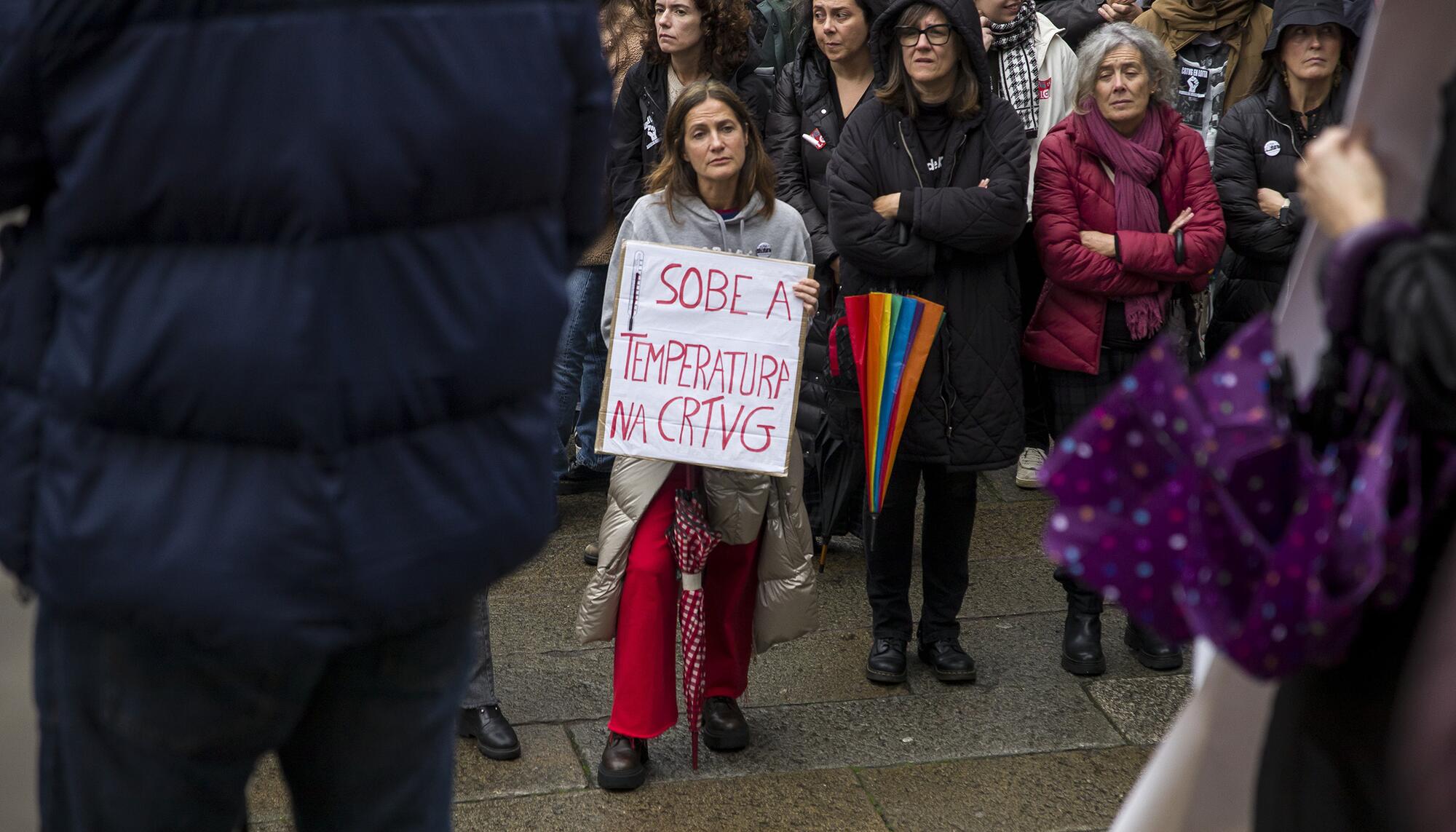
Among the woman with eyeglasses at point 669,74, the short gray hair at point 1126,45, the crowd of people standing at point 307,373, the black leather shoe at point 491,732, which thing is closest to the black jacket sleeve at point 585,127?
the crowd of people standing at point 307,373

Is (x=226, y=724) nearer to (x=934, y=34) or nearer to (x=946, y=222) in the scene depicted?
(x=946, y=222)

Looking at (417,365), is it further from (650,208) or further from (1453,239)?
(650,208)

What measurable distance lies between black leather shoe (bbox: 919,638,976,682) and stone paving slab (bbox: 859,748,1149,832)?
54cm

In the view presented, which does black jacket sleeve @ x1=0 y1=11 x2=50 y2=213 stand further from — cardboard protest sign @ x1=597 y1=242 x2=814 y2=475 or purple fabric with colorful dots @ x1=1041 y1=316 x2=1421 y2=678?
cardboard protest sign @ x1=597 y1=242 x2=814 y2=475

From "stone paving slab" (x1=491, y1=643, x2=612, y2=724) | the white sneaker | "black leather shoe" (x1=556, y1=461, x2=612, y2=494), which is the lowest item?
"black leather shoe" (x1=556, y1=461, x2=612, y2=494)

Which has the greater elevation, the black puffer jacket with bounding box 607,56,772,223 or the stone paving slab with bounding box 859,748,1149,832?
the black puffer jacket with bounding box 607,56,772,223

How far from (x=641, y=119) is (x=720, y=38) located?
46 cm

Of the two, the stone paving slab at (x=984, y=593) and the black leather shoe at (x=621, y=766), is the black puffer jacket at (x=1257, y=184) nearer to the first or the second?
the stone paving slab at (x=984, y=593)

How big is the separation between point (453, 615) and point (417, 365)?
368 millimetres

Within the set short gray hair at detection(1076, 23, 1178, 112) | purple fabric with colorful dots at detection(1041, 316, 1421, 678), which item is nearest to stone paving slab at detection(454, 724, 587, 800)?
purple fabric with colorful dots at detection(1041, 316, 1421, 678)

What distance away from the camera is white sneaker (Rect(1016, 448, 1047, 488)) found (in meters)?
6.69

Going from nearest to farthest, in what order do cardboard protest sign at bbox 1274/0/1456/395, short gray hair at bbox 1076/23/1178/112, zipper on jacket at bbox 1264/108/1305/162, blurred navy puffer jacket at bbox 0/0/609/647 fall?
blurred navy puffer jacket at bbox 0/0/609/647
cardboard protest sign at bbox 1274/0/1456/395
short gray hair at bbox 1076/23/1178/112
zipper on jacket at bbox 1264/108/1305/162

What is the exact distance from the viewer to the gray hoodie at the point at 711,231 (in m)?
4.18

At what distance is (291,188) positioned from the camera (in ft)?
5.25
